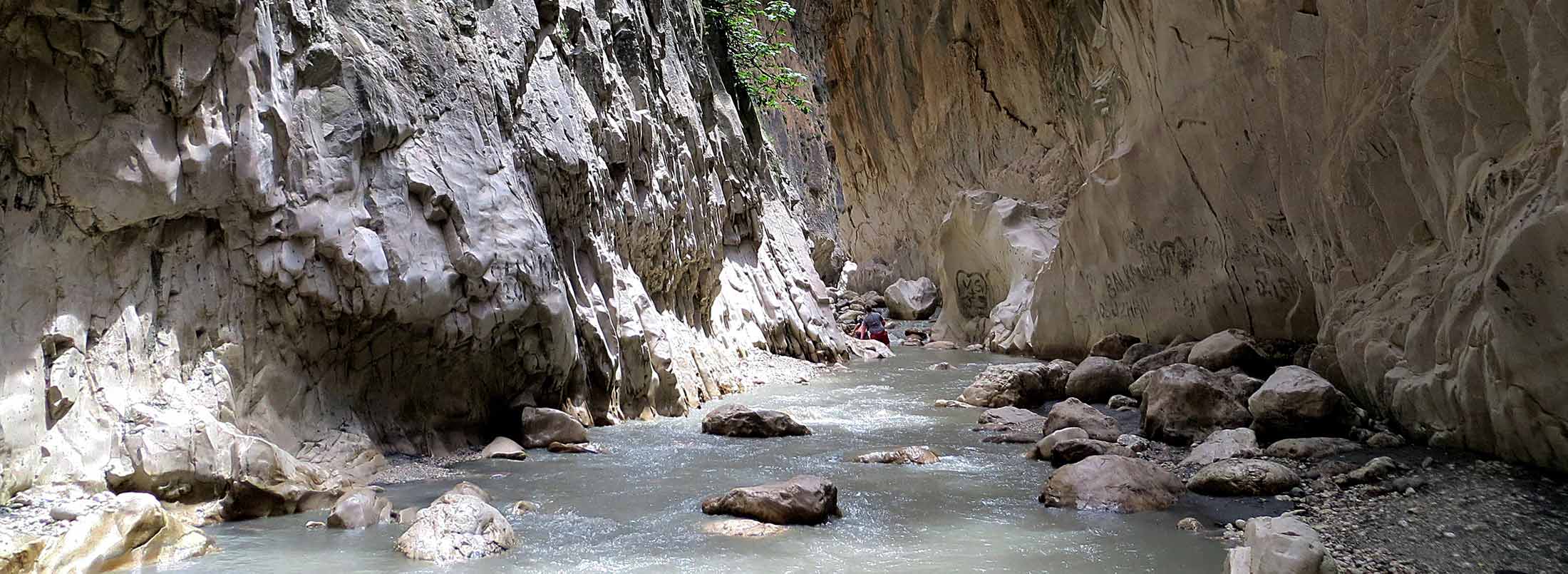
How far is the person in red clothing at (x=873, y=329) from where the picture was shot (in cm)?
1961

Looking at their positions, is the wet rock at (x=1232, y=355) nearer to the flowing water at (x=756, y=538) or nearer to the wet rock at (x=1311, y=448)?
the wet rock at (x=1311, y=448)

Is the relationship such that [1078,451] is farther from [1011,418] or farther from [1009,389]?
[1009,389]

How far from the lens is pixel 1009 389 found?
35.1 feet

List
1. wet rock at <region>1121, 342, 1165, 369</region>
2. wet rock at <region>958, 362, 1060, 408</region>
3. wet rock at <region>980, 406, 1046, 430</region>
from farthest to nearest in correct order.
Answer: wet rock at <region>1121, 342, 1165, 369</region>
wet rock at <region>958, 362, 1060, 408</region>
wet rock at <region>980, 406, 1046, 430</region>

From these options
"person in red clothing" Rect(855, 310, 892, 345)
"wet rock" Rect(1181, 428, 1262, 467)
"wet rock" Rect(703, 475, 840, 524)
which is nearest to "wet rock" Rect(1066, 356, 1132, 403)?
"wet rock" Rect(1181, 428, 1262, 467)

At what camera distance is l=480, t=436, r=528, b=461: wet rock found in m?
7.15

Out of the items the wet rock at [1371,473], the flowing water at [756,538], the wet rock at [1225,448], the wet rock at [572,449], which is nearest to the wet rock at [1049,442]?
the flowing water at [756,538]

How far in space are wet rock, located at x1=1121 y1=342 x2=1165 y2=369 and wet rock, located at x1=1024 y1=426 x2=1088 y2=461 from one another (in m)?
5.04

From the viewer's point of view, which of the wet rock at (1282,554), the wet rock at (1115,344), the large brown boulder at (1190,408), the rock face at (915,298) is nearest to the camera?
the wet rock at (1282,554)

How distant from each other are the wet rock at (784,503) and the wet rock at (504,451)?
2254mm

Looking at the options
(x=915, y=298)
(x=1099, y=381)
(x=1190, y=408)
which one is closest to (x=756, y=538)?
(x=1190, y=408)

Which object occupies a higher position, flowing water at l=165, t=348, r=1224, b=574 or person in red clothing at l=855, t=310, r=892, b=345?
person in red clothing at l=855, t=310, r=892, b=345

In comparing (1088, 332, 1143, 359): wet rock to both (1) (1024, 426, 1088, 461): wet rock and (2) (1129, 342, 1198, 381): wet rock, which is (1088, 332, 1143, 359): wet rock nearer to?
(2) (1129, 342, 1198, 381): wet rock

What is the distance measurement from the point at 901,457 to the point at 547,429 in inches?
110
